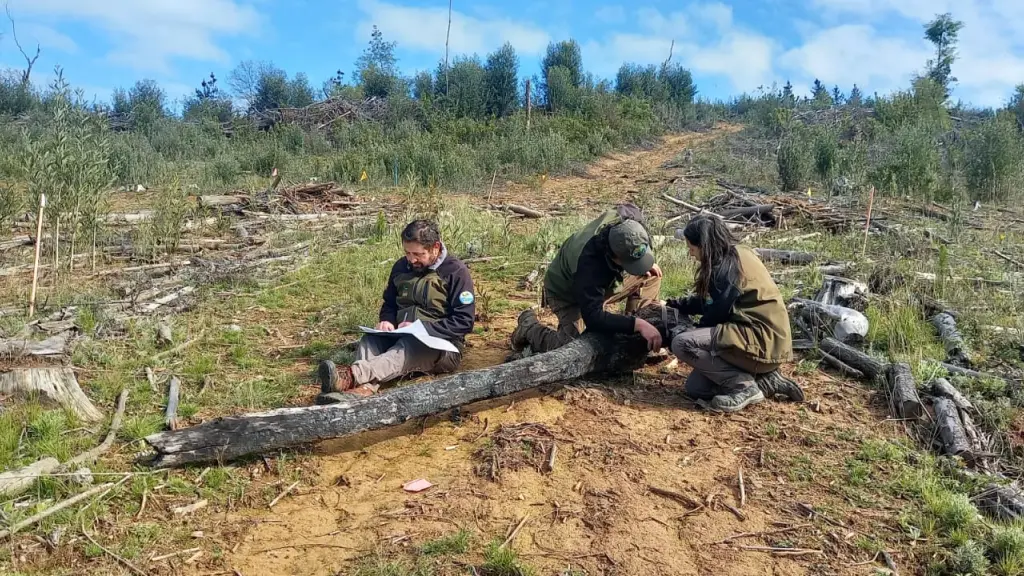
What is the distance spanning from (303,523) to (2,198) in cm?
735

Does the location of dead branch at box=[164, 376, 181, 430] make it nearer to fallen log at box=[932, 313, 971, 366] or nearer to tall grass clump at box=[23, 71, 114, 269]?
tall grass clump at box=[23, 71, 114, 269]

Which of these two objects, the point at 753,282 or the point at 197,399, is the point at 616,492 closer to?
the point at 753,282

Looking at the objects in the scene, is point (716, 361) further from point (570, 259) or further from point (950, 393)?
point (950, 393)

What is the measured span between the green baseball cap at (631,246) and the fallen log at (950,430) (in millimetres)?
1892

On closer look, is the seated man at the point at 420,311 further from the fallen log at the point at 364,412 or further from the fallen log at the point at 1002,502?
the fallen log at the point at 1002,502

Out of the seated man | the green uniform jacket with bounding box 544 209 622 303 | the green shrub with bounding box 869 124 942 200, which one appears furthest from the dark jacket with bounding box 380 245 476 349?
the green shrub with bounding box 869 124 942 200

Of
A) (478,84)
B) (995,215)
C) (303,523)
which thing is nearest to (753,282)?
(303,523)

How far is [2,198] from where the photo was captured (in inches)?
309

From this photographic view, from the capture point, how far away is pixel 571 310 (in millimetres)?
4992

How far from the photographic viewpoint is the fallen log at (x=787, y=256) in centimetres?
765

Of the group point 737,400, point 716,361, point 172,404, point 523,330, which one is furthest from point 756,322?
point 172,404

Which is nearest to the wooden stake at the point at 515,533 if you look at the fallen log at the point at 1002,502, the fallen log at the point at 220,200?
the fallen log at the point at 1002,502

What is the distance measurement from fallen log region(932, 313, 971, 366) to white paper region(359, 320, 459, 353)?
147 inches

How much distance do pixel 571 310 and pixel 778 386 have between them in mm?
1558
